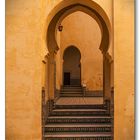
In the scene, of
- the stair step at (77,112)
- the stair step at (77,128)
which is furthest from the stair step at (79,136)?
the stair step at (77,112)

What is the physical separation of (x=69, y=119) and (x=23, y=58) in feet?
9.19

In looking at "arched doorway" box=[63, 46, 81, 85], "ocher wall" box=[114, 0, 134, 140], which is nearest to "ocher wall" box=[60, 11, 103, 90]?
"arched doorway" box=[63, 46, 81, 85]

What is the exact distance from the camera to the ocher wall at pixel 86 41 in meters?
14.8

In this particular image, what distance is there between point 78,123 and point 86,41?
8098mm

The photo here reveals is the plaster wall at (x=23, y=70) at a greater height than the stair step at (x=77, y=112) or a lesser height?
greater

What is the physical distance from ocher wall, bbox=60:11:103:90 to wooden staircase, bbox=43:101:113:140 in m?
5.89

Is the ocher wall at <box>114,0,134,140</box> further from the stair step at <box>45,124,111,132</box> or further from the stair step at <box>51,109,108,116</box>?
the stair step at <box>51,109,108,116</box>

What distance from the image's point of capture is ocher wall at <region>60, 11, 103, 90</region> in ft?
48.6

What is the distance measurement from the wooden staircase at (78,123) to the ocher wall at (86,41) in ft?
19.3

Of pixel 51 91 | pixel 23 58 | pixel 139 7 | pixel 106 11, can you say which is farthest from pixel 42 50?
pixel 139 7

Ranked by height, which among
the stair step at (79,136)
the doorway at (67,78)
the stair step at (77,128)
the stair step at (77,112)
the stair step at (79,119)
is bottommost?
the stair step at (79,136)

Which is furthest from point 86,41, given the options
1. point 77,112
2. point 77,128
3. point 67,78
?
point 77,128

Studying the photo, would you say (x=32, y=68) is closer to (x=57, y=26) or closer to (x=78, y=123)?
(x=78, y=123)

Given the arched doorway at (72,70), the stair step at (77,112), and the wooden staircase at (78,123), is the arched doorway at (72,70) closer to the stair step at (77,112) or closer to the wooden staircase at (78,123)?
the wooden staircase at (78,123)
